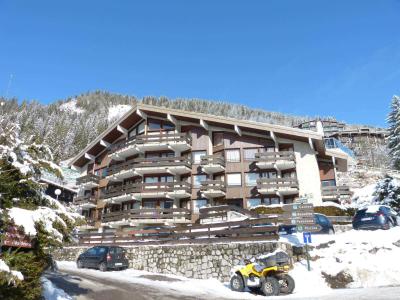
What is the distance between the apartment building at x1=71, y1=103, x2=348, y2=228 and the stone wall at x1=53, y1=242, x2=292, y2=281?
11549 mm

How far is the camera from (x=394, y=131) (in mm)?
50656

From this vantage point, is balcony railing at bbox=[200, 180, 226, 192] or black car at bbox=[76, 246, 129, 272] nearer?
black car at bbox=[76, 246, 129, 272]

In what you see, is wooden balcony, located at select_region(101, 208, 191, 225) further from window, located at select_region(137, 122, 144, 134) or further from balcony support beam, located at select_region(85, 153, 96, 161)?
balcony support beam, located at select_region(85, 153, 96, 161)

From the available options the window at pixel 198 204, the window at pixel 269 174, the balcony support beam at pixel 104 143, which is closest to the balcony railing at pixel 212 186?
the window at pixel 198 204

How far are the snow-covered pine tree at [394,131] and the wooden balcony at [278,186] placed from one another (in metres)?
26.1

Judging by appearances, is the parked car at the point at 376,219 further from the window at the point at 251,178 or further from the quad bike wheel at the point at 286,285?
the window at the point at 251,178

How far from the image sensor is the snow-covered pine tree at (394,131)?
49.6 metres

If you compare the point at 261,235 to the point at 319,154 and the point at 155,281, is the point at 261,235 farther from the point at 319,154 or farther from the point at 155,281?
the point at 319,154

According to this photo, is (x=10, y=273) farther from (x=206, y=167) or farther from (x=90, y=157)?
(x=90, y=157)

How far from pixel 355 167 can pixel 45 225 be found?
67.1 m

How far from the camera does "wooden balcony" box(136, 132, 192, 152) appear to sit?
36.8 m

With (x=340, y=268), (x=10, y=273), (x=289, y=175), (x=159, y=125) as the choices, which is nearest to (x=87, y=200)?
(x=159, y=125)

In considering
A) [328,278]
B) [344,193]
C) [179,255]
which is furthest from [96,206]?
[328,278]

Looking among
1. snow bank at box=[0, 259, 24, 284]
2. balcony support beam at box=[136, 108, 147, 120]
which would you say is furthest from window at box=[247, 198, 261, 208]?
snow bank at box=[0, 259, 24, 284]
